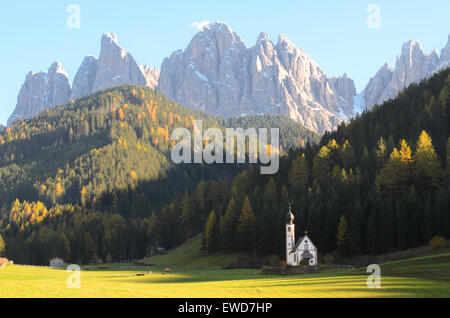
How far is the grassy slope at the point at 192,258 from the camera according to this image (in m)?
109

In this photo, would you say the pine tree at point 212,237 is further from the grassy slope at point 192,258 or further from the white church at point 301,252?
the white church at point 301,252

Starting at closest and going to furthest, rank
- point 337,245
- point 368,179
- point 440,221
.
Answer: point 440,221, point 337,245, point 368,179

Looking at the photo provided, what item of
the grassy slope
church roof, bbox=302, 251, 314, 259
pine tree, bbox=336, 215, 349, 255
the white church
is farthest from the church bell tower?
the grassy slope

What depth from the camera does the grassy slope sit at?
10894cm

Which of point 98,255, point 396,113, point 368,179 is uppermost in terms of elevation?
point 396,113

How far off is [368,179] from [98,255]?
90.7m

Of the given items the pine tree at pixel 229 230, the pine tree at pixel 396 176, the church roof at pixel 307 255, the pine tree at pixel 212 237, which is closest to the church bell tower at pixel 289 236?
the church roof at pixel 307 255

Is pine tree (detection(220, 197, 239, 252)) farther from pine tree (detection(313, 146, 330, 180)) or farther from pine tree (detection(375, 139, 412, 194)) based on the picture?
pine tree (detection(375, 139, 412, 194))

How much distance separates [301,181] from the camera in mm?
133000

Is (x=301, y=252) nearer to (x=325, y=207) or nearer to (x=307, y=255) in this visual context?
(x=307, y=255)

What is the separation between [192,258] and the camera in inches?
4702
